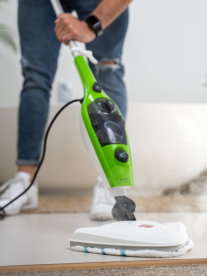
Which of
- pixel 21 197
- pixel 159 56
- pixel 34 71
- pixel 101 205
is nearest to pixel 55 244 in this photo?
pixel 101 205

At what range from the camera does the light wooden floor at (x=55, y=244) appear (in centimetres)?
42

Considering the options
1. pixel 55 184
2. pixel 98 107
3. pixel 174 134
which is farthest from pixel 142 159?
pixel 98 107

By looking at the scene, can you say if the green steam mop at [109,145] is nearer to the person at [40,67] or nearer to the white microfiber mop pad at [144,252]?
the white microfiber mop pad at [144,252]

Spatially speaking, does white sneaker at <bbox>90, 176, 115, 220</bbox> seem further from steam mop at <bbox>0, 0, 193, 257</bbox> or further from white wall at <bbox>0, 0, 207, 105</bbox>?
white wall at <bbox>0, 0, 207, 105</bbox>

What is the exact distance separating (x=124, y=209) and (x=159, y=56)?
1.98 metres

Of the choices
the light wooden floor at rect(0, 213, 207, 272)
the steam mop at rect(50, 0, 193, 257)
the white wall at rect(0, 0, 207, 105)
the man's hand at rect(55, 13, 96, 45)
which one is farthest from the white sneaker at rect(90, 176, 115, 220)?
the white wall at rect(0, 0, 207, 105)

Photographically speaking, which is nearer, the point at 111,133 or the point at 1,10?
the point at 111,133

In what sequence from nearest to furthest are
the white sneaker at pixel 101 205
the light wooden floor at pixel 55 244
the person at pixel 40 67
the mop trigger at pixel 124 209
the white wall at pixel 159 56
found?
the light wooden floor at pixel 55 244 → the mop trigger at pixel 124 209 → the white sneaker at pixel 101 205 → the person at pixel 40 67 → the white wall at pixel 159 56

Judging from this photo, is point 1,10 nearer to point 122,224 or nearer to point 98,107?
point 98,107

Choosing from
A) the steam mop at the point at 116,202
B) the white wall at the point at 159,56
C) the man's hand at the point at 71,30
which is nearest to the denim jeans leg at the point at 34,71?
the man's hand at the point at 71,30

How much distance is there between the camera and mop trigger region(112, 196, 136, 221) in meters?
0.56

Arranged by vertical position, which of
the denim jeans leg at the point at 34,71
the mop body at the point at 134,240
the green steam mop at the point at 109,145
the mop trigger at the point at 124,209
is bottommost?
the mop body at the point at 134,240

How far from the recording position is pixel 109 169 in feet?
1.92

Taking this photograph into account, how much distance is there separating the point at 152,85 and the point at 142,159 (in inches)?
42.7
